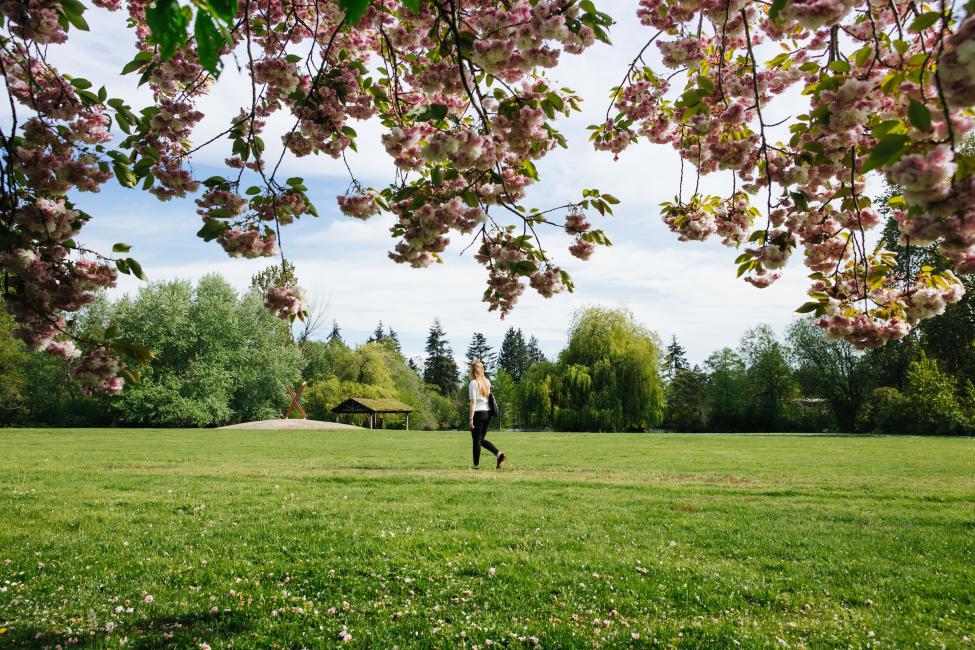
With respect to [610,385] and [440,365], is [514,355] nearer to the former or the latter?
[440,365]

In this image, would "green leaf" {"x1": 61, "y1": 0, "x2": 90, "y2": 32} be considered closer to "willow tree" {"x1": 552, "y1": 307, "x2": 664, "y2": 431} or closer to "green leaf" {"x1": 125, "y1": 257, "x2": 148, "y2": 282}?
"green leaf" {"x1": 125, "y1": 257, "x2": 148, "y2": 282}

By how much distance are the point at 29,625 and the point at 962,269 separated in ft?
16.6

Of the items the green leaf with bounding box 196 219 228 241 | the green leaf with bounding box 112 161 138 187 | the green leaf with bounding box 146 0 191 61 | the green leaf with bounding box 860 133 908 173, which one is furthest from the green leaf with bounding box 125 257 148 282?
the green leaf with bounding box 860 133 908 173

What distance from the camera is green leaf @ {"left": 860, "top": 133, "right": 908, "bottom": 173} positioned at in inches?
67.2

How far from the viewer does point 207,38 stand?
5.71ft

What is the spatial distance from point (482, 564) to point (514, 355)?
318 feet

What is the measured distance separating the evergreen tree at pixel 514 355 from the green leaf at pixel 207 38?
98.4 m

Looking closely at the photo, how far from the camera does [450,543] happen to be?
5.24 meters

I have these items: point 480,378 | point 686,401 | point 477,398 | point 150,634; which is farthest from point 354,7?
point 686,401

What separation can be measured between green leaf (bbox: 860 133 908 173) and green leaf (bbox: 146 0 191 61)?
75.5 inches

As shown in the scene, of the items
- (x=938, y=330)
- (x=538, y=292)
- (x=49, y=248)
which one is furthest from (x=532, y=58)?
(x=938, y=330)

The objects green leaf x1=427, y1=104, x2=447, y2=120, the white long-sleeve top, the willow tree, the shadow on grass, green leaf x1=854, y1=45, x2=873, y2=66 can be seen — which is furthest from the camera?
the willow tree

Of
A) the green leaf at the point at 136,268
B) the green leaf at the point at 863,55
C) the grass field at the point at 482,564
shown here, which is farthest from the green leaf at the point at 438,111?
the grass field at the point at 482,564

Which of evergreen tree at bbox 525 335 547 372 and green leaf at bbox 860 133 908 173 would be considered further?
evergreen tree at bbox 525 335 547 372
